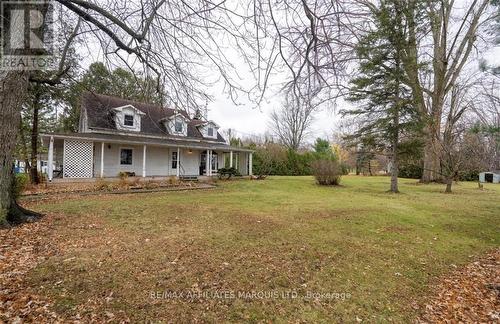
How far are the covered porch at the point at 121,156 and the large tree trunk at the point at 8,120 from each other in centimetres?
777

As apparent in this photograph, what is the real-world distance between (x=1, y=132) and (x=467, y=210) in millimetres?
14572

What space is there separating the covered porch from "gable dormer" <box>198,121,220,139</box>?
194 cm

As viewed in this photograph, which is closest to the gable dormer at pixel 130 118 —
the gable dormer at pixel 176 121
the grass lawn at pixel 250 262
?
the gable dormer at pixel 176 121

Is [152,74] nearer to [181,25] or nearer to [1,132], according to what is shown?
[181,25]

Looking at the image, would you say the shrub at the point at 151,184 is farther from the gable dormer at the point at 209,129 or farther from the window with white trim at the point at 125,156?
the gable dormer at the point at 209,129

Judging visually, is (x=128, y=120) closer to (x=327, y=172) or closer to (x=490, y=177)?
(x=327, y=172)

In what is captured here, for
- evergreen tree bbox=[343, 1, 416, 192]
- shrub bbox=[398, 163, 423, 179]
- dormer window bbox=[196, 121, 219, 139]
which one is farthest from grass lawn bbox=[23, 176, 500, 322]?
shrub bbox=[398, 163, 423, 179]

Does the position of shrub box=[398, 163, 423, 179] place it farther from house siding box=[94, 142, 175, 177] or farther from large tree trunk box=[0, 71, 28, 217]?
large tree trunk box=[0, 71, 28, 217]

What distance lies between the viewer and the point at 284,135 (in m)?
41.7

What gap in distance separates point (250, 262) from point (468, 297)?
3329mm

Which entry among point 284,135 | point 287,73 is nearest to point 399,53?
point 287,73

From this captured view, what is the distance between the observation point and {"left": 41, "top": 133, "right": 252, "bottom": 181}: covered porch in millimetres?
15391

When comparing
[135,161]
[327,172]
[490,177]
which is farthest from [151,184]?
[490,177]

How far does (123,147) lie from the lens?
60.2 feet
